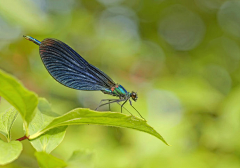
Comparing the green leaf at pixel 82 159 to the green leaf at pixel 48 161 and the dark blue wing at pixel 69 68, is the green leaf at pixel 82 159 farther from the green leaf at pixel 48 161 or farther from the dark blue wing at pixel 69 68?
the dark blue wing at pixel 69 68

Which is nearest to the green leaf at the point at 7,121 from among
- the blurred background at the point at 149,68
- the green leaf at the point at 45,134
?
the green leaf at the point at 45,134

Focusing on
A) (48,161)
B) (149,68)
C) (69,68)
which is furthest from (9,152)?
(149,68)

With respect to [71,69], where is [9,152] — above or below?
below

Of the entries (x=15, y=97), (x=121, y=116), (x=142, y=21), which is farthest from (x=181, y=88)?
(x=15, y=97)

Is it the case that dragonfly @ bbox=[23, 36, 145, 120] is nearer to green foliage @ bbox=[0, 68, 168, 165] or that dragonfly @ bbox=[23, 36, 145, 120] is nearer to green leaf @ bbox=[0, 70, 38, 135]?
green foliage @ bbox=[0, 68, 168, 165]

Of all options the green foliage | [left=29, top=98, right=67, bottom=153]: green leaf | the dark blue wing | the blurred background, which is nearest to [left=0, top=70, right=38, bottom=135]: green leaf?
the green foliage

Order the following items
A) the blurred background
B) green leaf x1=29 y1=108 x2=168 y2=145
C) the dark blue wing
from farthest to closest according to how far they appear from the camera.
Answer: the blurred background
the dark blue wing
green leaf x1=29 y1=108 x2=168 y2=145

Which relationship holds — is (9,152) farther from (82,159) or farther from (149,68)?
(149,68)
